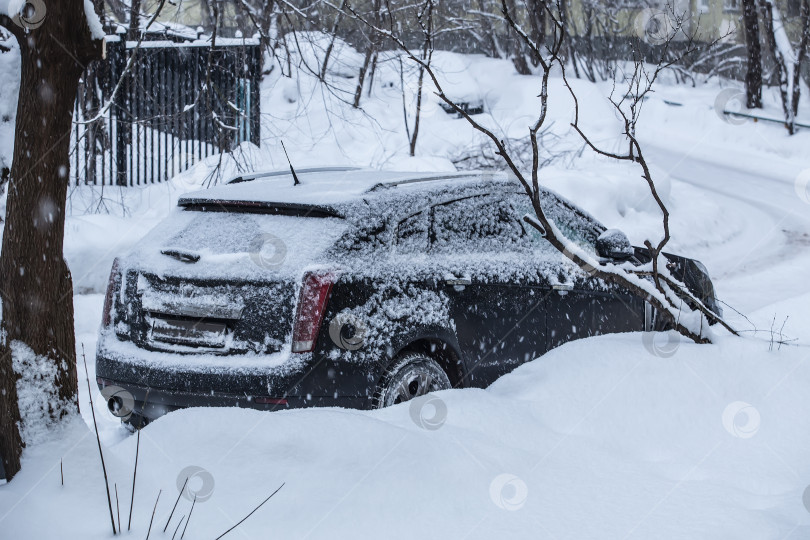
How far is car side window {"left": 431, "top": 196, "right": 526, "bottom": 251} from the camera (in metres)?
4.90

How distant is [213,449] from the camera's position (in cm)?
343

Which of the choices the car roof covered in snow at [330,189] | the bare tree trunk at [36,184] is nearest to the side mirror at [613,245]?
the car roof covered in snow at [330,189]

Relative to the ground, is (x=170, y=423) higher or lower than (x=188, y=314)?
lower

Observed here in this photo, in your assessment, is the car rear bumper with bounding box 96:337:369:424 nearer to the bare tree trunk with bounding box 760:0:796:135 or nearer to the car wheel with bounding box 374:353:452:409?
the car wheel with bounding box 374:353:452:409

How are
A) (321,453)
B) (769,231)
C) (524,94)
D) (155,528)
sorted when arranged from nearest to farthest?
(155,528)
(321,453)
(769,231)
(524,94)

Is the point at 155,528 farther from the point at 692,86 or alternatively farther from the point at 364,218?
the point at 692,86

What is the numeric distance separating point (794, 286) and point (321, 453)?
813 cm

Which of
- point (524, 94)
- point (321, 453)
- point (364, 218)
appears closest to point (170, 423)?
point (321, 453)
